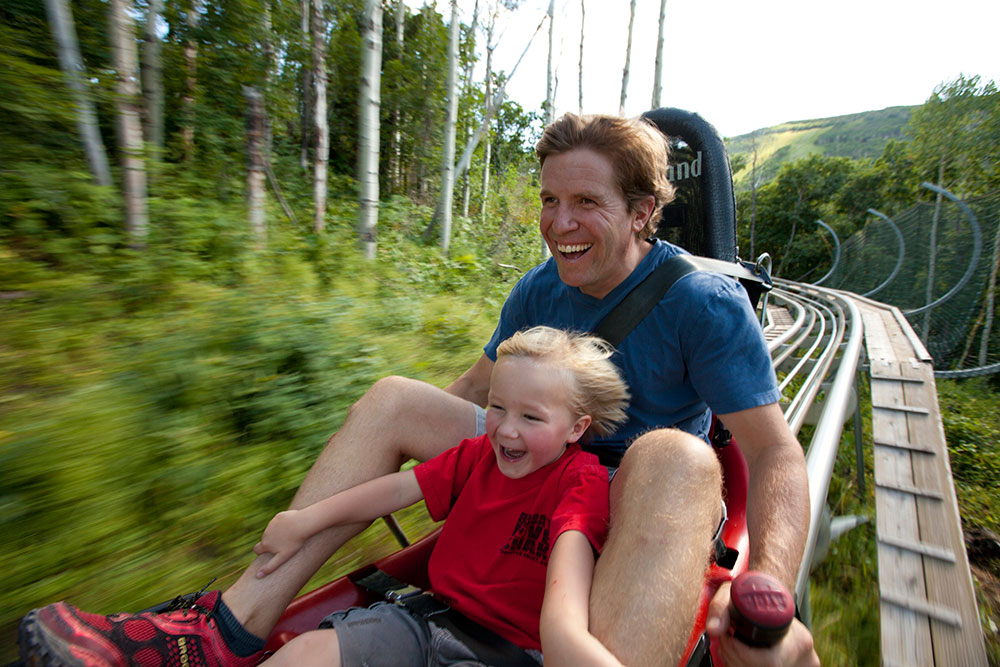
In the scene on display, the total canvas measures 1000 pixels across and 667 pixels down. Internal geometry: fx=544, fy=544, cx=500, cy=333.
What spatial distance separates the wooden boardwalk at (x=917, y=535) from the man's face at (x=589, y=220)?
1.79 meters

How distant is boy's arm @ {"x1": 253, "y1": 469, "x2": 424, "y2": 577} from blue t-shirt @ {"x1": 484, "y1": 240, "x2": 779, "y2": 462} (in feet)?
1.99

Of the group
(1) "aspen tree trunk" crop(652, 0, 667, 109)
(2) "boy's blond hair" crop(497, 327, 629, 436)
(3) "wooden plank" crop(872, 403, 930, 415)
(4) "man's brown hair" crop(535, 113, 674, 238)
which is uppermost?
(1) "aspen tree trunk" crop(652, 0, 667, 109)

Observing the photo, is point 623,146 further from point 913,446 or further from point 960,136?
point 960,136

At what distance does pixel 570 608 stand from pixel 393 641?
1.49ft

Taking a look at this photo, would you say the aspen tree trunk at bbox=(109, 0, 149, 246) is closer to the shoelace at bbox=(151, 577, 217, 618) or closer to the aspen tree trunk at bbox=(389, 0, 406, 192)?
the shoelace at bbox=(151, 577, 217, 618)

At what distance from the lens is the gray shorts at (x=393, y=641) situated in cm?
117

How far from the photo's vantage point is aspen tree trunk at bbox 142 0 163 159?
549 cm

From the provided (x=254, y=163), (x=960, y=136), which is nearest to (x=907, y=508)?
(x=254, y=163)

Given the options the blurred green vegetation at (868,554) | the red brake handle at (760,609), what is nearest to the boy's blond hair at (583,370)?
the red brake handle at (760,609)

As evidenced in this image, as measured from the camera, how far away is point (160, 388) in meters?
2.55

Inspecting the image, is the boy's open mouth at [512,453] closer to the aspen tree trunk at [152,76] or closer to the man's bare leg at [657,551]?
the man's bare leg at [657,551]

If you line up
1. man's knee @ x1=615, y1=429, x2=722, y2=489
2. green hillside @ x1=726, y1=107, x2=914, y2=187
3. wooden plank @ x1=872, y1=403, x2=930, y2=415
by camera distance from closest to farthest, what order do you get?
1. man's knee @ x1=615, y1=429, x2=722, y2=489
2. wooden plank @ x1=872, y1=403, x2=930, y2=415
3. green hillside @ x1=726, y1=107, x2=914, y2=187

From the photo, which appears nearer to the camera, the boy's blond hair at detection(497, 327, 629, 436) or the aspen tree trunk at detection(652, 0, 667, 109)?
the boy's blond hair at detection(497, 327, 629, 436)

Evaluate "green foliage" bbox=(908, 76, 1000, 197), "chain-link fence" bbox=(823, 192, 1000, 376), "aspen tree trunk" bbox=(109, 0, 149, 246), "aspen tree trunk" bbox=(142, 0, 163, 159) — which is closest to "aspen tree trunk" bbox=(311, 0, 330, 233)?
"aspen tree trunk" bbox=(142, 0, 163, 159)
